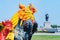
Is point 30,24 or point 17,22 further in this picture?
point 30,24

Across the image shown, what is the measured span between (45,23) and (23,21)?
3165 centimetres

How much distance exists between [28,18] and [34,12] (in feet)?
4.36

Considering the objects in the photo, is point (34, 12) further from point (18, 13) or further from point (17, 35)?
point (17, 35)

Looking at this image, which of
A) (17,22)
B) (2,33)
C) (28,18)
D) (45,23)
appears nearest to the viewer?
(2,33)

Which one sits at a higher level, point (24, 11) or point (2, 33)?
point (24, 11)

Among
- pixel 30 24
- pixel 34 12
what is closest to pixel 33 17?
pixel 30 24

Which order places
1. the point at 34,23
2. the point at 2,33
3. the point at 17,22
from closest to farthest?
the point at 2,33
the point at 17,22
the point at 34,23

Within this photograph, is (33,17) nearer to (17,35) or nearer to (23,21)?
(23,21)

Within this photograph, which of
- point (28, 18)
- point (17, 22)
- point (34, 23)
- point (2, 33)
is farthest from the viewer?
point (34, 23)

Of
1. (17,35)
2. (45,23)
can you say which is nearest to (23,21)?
(17,35)

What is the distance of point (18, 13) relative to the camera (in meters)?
8.77

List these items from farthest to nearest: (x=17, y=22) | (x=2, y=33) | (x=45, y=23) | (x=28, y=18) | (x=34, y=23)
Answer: (x=45, y=23) < (x=34, y=23) < (x=28, y=18) < (x=17, y=22) < (x=2, y=33)

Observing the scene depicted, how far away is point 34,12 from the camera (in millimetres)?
10484

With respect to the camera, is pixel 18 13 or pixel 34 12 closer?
pixel 18 13
